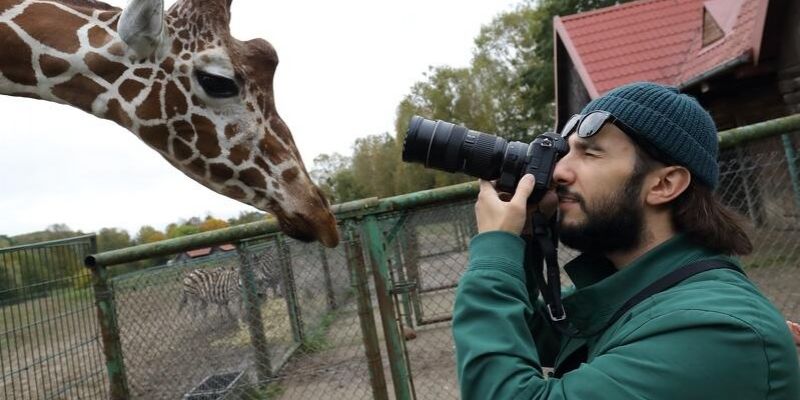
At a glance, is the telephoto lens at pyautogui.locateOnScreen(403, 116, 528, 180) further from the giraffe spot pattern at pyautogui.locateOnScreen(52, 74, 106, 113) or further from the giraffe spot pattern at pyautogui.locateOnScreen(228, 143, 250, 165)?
the giraffe spot pattern at pyautogui.locateOnScreen(52, 74, 106, 113)

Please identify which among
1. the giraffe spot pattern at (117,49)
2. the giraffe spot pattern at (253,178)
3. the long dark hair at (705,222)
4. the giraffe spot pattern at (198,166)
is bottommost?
the long dark hair at (705,222)

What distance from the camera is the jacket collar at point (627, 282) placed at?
4.18 feet

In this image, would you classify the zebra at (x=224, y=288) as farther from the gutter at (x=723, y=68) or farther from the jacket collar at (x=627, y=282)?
the gutter at (x=723, y=68)

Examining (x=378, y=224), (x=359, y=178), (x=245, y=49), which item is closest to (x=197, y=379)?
(x=378, y=224)

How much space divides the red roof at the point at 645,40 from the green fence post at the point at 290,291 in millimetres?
8799

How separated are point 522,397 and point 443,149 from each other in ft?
2.28

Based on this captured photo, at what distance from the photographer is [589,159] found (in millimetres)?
1366

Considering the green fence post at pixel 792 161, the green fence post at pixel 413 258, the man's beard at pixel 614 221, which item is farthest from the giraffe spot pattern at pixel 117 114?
the green fence post at pixel 792 161

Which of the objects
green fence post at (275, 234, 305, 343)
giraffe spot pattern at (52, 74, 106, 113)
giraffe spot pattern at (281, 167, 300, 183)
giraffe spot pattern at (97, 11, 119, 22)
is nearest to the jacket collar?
giraffe spot pattern at (281, 167, 300, 183)

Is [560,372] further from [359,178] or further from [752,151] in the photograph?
[359,178]

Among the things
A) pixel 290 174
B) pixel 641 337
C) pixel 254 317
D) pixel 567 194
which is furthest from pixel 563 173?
pixel 254 317

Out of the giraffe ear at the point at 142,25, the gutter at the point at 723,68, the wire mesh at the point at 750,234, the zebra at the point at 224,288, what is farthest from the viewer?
the gutter at the point at 723,68

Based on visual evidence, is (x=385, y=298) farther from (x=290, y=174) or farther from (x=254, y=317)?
(x=254, y=317)

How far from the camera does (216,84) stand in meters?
2.29
